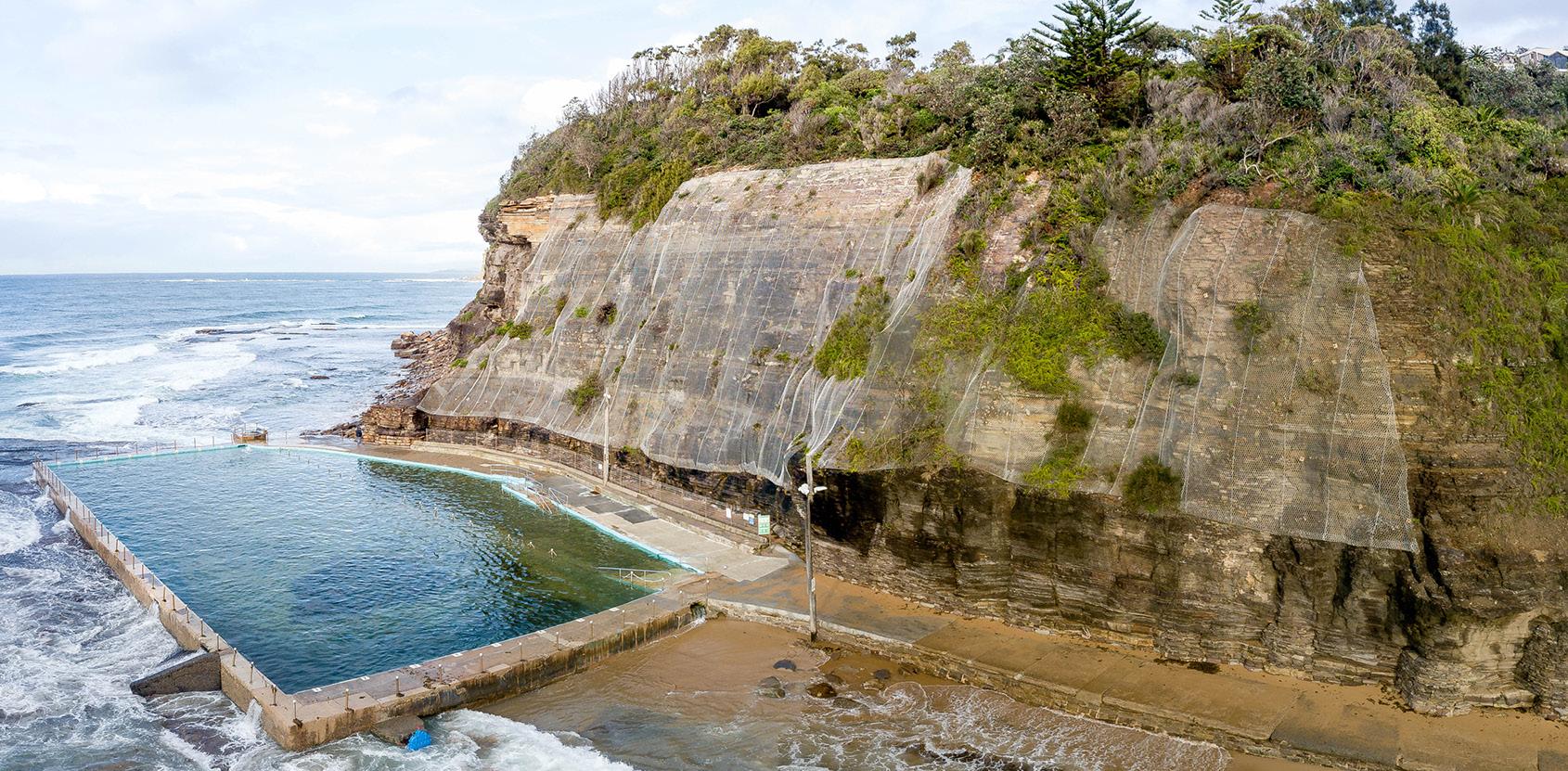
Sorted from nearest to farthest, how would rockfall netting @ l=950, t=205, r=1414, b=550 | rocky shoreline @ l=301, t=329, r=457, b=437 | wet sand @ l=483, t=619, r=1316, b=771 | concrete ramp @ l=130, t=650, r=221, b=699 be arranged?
1. wet sand @ l=483, t=619, r=1316, b=771
2. rockfall netting @ l=950, t=205, r=1414, b=550
3. concrete ramp @ l=130, t=650, r=221, b=699
4. rocky shoreline @ l=301, t=329, r=457, b=437

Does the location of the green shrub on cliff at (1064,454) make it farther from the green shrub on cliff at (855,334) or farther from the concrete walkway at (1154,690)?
the green shrub on cliff at (855,334)

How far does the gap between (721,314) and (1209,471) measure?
18.9m

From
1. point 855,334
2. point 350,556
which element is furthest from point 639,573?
point 350,556

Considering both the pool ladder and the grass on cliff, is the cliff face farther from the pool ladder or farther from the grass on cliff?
the pool ladder

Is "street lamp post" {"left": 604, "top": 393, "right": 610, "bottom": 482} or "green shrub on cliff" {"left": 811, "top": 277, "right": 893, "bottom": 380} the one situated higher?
"green shrub on cliff" {"left": 811, "top": 277, "right": 893, "bottom": 380}

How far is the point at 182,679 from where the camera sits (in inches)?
828

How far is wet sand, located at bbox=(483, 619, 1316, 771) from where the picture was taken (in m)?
18.0

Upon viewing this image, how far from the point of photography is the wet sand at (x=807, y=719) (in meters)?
18.0

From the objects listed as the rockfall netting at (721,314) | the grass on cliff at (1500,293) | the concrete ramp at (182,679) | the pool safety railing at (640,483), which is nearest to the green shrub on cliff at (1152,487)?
the grass on cliff at (1500,293)

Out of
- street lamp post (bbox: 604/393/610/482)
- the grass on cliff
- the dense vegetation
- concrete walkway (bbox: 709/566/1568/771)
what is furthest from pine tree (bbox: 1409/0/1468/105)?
street lamp post (bbox: 604/393/610/482)

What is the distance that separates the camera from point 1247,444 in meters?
19.5

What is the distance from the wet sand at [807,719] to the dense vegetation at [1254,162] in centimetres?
541

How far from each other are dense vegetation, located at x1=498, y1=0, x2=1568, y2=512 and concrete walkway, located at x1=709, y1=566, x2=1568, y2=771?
3.93 metres

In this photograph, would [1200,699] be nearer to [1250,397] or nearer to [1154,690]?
[1154,690]
